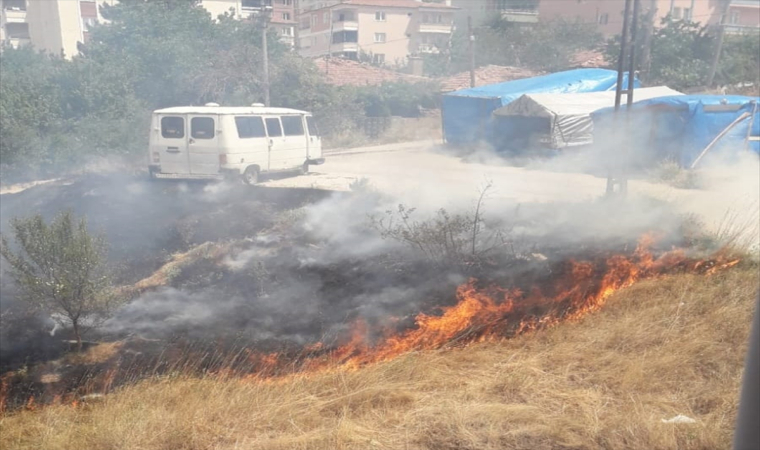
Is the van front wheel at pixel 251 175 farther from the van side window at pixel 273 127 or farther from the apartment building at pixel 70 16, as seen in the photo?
the apartment building at pixel 70 16

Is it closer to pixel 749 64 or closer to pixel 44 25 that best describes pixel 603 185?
pixel 749 64

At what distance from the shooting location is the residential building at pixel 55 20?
29.4 meters

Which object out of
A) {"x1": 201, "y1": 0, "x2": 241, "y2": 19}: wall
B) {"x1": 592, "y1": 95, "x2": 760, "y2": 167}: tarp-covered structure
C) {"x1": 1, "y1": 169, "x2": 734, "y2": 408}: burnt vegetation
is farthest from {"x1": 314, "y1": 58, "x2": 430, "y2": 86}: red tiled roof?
{"x1": 1, "y1": 169, "x2": 734, "y2": 408}: burnt vegetation

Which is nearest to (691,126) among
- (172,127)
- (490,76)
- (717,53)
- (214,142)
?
(717,53)

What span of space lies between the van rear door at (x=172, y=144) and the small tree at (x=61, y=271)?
23.3 ft

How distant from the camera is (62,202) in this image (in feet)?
45.8

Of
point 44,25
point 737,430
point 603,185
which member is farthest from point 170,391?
point 44,25

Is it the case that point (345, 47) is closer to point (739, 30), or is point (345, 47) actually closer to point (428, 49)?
point (428, 49)

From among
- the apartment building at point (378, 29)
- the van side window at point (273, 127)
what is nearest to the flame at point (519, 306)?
the van side window at point (273, 127)

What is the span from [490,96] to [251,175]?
30.7ft

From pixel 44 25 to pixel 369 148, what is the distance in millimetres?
18668

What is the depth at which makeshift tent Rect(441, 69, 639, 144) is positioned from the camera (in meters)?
20.2

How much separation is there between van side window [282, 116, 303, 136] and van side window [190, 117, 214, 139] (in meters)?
1.98

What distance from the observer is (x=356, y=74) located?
27672mm
